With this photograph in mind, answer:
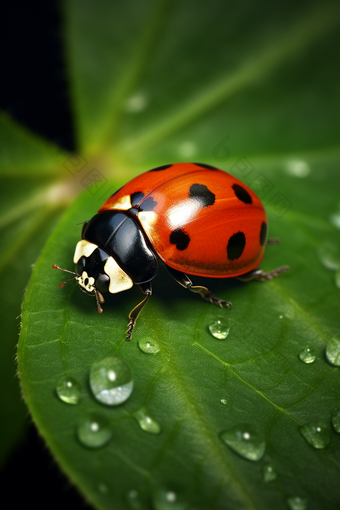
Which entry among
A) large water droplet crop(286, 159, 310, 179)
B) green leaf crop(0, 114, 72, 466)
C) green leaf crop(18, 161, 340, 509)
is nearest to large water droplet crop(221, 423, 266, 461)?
green leaf crop(18, 161, 340, 509)

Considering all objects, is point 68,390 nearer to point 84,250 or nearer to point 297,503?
point 84,250

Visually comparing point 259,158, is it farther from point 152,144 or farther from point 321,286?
point 321,286

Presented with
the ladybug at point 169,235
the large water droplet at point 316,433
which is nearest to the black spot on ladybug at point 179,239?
the ladybug at point 169,235

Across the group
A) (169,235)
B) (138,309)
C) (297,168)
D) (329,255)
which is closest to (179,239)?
(169,235)

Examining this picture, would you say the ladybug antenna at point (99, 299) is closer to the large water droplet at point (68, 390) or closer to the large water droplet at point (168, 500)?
the large water droplet at point (68, 390)

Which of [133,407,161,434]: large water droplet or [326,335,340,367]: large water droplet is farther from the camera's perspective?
[326,335,340,367]: large water droplet

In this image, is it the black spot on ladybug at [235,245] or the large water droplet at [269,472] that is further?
the black spot on ladybug at [235,245]

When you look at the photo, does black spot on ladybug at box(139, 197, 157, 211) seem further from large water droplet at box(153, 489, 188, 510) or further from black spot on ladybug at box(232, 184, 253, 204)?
large water droplet at box(153, 489, 188, 510)
